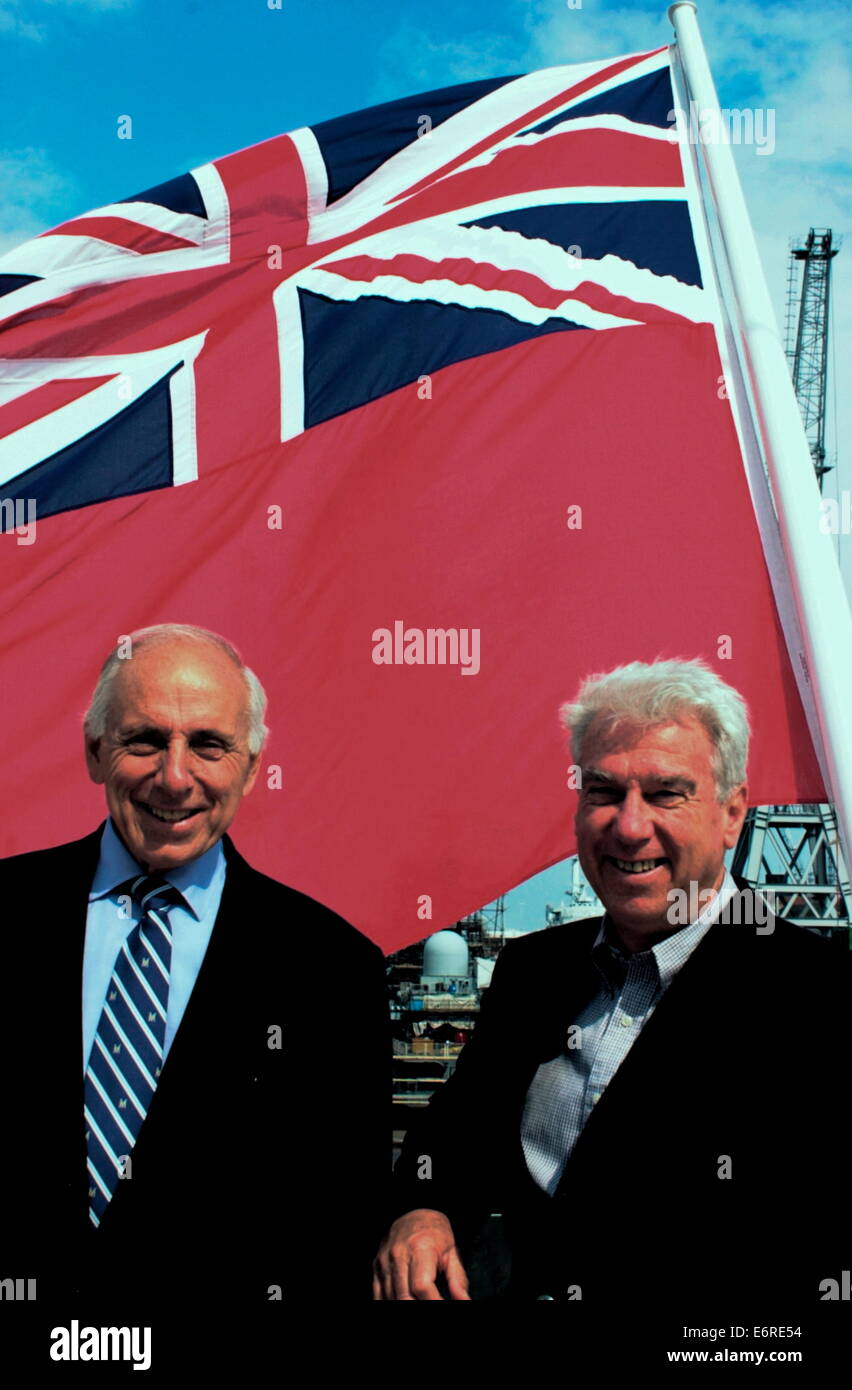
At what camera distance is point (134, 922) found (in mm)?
4027

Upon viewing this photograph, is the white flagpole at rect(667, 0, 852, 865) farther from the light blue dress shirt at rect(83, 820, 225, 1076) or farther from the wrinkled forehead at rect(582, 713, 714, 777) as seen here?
the light blue dress shirt at rect(83, 820, 225, 1076)

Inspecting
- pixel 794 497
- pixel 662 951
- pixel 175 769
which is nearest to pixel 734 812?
pixel 662 951

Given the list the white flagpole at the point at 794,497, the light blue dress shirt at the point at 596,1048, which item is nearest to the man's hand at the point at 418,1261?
the light blue dress shirt at the point at 596,1048

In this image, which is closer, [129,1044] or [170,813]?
[129,1044]

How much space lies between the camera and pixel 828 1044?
346 cm

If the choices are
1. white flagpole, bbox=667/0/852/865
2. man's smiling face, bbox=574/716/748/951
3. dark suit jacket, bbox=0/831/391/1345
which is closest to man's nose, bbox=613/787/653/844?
man's smiling face, bbox=574/716/748/951

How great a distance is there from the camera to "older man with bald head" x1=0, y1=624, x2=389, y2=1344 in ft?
11.9

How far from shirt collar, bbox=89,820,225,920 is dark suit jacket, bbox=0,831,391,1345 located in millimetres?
78

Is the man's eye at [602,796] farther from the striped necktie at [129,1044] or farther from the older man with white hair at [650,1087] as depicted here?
the striped necktie at [129,1044]

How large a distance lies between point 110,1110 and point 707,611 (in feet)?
9.83

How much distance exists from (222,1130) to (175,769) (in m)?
1.06

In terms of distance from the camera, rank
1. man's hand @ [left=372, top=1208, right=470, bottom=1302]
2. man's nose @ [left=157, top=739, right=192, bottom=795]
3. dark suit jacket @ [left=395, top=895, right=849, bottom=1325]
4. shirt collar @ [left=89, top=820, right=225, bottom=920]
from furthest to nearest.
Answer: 1. shirt collar @ [left=89, top=820, right=225, bottom=920]
2. man's nose @ [left=157, top=739, right=192, bottom=795]
3. man's hand @ [left=372, top=1208, right=470, bottom=1302]
4. dark suit jacket @ [left=395, top=895, right=849, bottom=1325]

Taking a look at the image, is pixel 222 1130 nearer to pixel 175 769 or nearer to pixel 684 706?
pixel 175 769

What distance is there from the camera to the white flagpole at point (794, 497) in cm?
422
